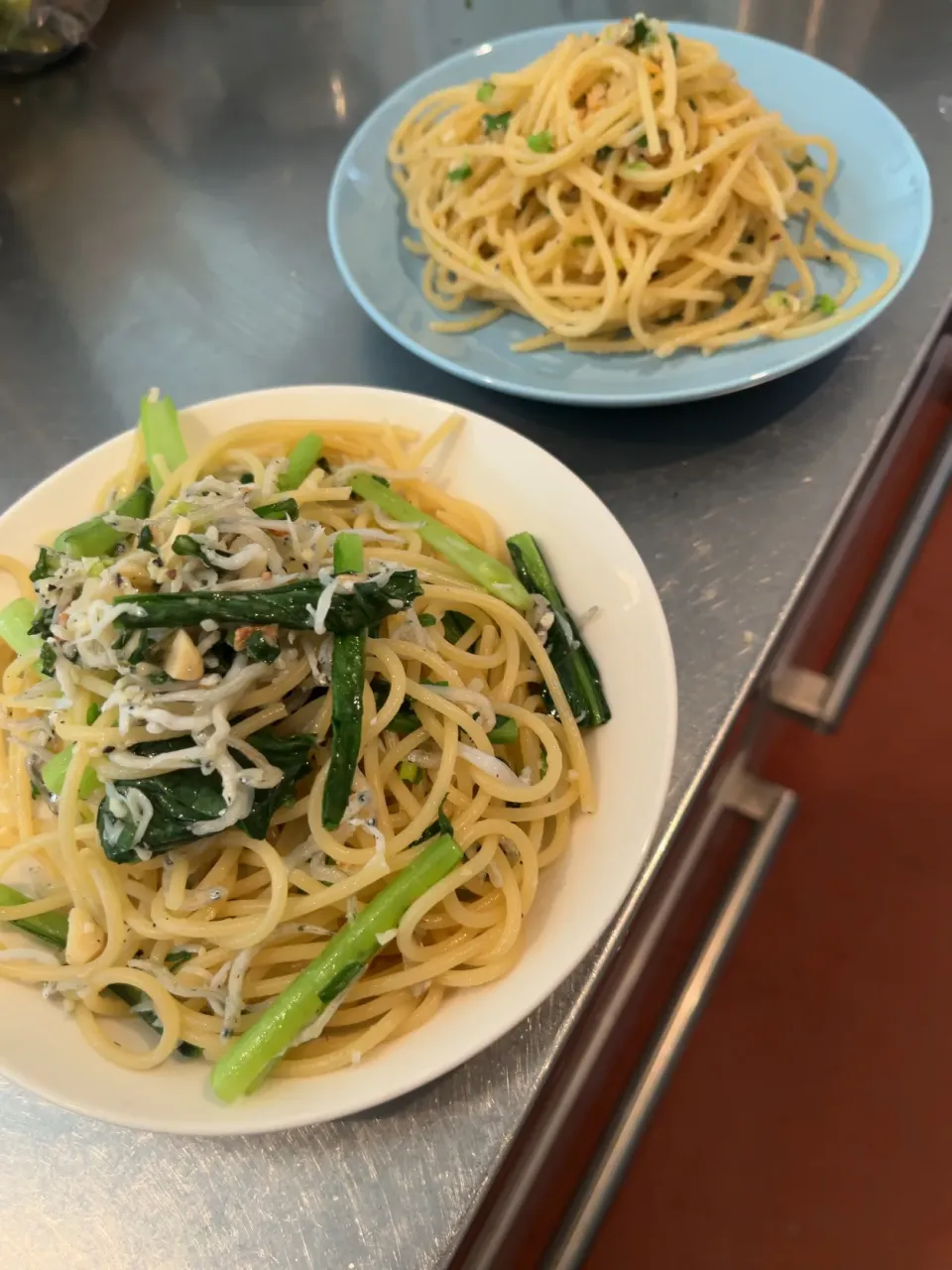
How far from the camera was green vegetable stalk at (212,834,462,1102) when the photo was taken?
83 cm

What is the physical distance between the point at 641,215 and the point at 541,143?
210 mm

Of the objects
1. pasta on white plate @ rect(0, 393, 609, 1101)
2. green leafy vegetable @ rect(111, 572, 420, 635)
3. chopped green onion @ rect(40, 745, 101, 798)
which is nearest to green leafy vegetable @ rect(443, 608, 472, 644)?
pasta on white plate @ rect(0, 393, 609, 1101)

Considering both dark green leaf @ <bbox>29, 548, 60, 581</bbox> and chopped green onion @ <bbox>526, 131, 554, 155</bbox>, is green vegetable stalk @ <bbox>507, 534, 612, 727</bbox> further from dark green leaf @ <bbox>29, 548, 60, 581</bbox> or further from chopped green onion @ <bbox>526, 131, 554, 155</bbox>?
chopped green onion @ <bbox>526, 131, 554, 155</bbox>

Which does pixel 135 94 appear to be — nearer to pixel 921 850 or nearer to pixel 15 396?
pixel 15 396

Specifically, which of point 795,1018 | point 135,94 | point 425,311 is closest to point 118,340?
point 425,311

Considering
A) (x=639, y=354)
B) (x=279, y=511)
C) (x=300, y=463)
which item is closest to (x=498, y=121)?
(x=639, y=354)

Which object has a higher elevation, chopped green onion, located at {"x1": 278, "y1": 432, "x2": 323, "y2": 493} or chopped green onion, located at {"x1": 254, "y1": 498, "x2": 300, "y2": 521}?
chopped green onion, located at {"x1": 254, "y1": 498, "x2": 300, "y2": 521}

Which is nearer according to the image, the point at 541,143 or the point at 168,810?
the point at 168,810

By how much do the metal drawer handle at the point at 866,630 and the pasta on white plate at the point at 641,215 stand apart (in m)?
0.65

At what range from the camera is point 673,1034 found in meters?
1.70

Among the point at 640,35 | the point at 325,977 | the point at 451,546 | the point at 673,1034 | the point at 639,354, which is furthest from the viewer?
the point at 673,1034

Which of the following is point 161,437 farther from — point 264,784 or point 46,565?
point 264,784

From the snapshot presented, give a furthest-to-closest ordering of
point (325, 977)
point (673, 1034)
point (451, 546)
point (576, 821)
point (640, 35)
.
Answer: point (673, 1034), point (640, 35), point (451, 546), point (576, 821), point (325, 977)

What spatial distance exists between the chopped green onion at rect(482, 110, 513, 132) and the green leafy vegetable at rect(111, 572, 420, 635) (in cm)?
106
